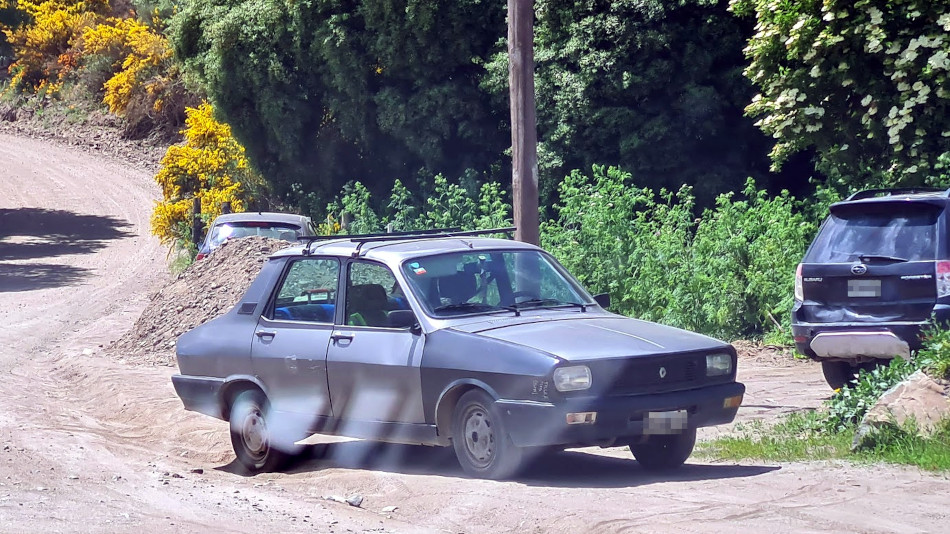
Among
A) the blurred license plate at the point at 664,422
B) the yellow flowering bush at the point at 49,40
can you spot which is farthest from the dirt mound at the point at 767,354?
the yellow flowering bush at the point at 49,40

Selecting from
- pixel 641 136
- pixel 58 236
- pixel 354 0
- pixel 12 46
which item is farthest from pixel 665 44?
pixel 12 46

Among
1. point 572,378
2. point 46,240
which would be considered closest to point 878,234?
point 572,378

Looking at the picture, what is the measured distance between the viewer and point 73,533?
6371 millimetres

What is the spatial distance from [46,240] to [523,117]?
30.7m

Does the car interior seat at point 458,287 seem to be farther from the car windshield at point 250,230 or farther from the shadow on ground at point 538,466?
the car windshield at point 250,230

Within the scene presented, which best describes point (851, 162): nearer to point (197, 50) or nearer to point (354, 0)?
point (354, 0)

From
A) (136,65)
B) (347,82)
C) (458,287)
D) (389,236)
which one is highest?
(136,65)

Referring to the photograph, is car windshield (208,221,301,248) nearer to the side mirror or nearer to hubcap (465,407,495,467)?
the side mirror

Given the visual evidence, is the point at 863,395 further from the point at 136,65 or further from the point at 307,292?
the point at 136,65

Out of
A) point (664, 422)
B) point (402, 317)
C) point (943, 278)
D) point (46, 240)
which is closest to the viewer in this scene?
point (664, 422)

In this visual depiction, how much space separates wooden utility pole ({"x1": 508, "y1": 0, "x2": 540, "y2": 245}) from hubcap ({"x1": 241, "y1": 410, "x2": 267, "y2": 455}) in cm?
307

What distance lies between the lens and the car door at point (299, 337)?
848cm

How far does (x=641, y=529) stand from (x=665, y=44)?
14.0 m

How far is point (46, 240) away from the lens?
125 feet
